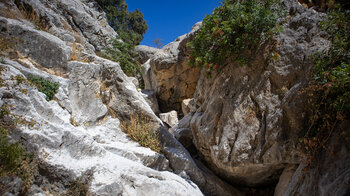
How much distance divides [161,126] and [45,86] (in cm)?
418

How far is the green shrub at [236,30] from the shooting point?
6.50 m

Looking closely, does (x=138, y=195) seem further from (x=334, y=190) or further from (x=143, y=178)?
(x=334, y=190)

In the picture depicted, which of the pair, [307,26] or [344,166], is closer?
[344,166]

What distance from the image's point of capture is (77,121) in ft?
21.1

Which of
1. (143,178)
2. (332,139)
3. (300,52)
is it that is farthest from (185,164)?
(300,52)

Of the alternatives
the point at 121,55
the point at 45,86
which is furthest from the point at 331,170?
the point at 121,55

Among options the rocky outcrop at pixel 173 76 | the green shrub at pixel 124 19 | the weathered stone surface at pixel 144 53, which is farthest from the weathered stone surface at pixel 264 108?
the green shrub at pixel 124 19

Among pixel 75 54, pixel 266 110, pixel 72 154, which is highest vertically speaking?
pixel 75 54

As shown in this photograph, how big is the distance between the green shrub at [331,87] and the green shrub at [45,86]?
6.67 metres

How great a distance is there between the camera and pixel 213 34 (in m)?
7.04

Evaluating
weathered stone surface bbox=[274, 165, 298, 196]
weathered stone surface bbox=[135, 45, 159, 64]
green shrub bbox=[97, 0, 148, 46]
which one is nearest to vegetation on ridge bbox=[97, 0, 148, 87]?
green shrub bbox=[97, 0, 148, 46]

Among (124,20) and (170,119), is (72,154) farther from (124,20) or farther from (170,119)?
(124,20)

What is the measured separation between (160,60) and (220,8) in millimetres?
7362

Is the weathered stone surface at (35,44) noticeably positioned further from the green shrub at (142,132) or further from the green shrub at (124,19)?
the green shrub at (124,19)
